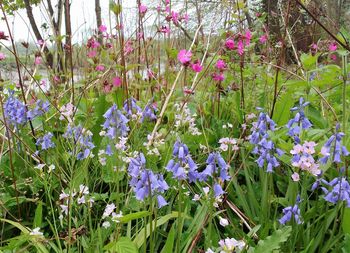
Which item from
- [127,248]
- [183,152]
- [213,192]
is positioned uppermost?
[183,152]

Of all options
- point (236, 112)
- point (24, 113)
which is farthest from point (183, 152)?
point (236, 112)

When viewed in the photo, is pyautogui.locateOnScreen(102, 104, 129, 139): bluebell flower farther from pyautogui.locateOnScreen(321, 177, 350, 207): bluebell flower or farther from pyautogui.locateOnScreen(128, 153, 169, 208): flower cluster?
pyautogui.locateOnScreen(321, 177, 350, 207): bluebell flower

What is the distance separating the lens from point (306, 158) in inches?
48.9

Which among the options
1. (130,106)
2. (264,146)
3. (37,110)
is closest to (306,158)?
(264,146)

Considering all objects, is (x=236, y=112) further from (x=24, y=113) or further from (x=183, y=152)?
(x=183, y=152)

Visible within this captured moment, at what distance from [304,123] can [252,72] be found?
1533 mm

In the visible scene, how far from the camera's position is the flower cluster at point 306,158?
1.24m

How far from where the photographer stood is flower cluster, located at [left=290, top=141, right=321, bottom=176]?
1.24 m

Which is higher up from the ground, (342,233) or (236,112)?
(236,112)

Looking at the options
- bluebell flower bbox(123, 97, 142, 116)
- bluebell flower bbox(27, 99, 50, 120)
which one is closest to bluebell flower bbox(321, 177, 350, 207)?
bluebell flower bbox(123, 97, 142, 116)

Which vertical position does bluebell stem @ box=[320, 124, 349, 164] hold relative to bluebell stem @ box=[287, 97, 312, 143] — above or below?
below

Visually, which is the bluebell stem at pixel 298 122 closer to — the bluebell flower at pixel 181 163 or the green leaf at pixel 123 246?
the bluebell flower at pixel 181 163

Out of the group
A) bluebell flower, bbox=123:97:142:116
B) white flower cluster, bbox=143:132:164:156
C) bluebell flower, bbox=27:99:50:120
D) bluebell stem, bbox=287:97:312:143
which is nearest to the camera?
bluebell stem, bbox=287:97:312:143

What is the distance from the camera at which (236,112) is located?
8.17 feet
